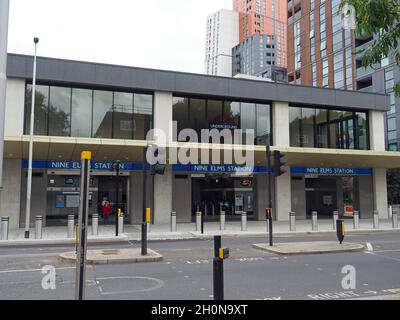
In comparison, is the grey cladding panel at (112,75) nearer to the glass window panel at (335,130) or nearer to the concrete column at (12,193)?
the concrete column at (12,193)

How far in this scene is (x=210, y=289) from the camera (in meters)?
8.74

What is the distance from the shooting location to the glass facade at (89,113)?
2573 centimetres

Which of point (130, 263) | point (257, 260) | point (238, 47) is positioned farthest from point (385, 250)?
point (238, 47)

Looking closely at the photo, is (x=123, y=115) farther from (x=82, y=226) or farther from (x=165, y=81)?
(x=82, y=226)

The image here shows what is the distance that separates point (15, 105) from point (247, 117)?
15.3m

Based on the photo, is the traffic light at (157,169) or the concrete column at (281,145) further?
the concrete column at (281,145)

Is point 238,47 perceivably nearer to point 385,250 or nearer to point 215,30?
point 215,30

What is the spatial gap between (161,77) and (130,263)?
57.4ft

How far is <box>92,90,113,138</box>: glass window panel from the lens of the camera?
26.9 meters

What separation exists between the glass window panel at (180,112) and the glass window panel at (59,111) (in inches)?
268

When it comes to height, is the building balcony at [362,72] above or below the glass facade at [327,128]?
above

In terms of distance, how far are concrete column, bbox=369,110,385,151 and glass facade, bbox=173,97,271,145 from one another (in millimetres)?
8984

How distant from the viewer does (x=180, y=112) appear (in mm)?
28766

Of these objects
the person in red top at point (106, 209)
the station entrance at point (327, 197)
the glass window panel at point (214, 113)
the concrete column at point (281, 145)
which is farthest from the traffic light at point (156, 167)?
the station entrance at point (327, 197)
